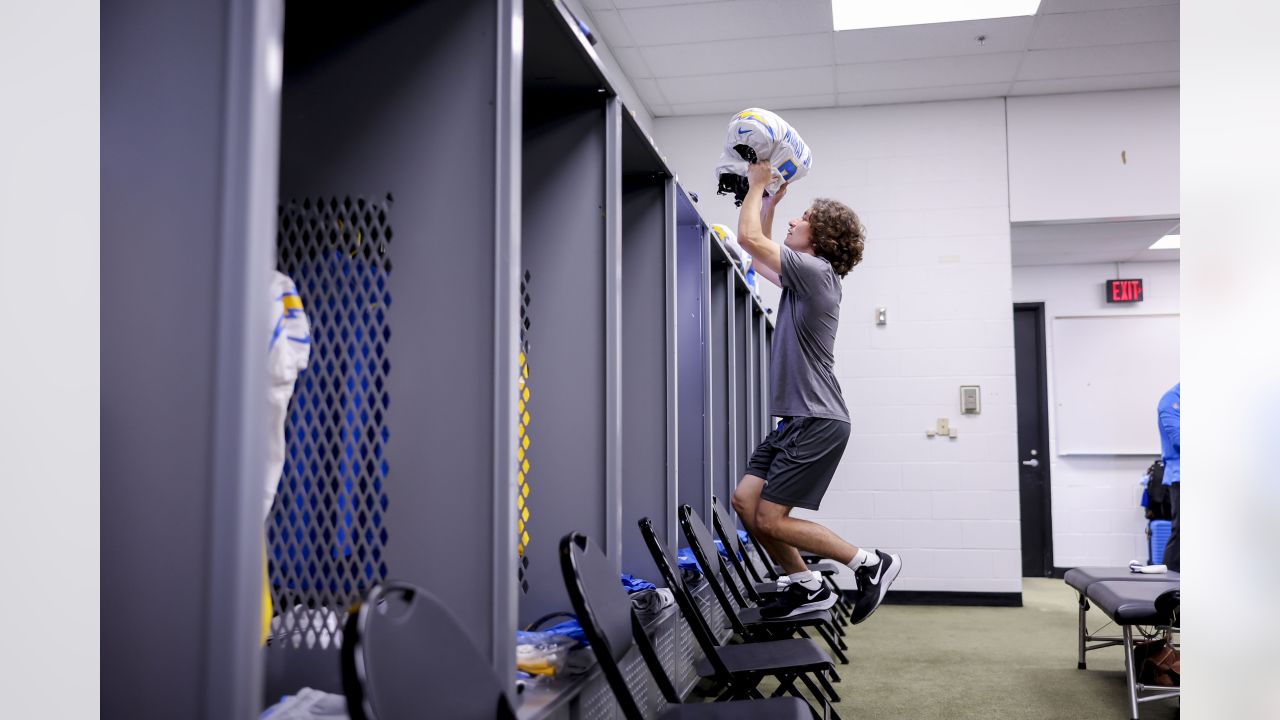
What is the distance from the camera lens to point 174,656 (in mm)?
924

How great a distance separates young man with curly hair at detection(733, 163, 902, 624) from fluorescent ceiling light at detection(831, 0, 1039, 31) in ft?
7.74

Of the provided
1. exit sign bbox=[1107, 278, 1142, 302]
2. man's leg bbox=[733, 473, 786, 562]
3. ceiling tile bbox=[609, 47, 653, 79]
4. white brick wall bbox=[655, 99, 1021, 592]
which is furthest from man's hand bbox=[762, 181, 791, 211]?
exit sign bbox=[1107, 278, 1142, 302]

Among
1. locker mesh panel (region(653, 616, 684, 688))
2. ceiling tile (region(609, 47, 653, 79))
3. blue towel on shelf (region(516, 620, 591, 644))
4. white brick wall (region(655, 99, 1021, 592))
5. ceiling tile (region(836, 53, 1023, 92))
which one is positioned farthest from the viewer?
white brick wall (region(655, 99, 1021, 592))

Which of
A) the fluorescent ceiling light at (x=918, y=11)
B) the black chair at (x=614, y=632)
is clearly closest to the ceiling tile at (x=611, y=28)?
the fluorescent ceiling light at (x=918, y=11)

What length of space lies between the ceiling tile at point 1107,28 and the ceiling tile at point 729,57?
1.32 meters

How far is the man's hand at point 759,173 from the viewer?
3240 mm

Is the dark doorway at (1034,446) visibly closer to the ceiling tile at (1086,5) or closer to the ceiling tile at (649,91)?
the ceiling tile at (1086,5)

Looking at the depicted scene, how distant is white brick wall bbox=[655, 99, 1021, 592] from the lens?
6629mm

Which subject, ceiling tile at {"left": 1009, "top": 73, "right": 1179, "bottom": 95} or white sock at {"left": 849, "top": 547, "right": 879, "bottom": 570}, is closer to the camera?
white sock at {"left": 849, "top": 547, "right": 879, "bottom": 570}

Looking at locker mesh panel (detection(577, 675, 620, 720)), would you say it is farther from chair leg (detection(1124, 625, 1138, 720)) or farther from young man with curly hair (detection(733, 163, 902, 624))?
chair leg (detection(1124, 625, 1138, 720))

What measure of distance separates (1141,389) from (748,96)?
4.64 meters

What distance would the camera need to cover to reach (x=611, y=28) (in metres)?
5.75
